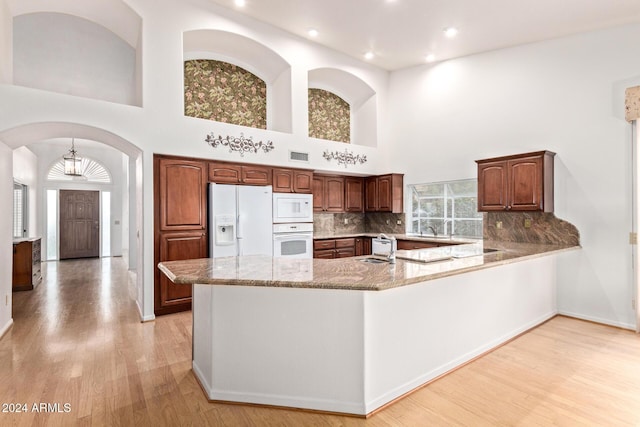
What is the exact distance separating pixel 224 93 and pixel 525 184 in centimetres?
455

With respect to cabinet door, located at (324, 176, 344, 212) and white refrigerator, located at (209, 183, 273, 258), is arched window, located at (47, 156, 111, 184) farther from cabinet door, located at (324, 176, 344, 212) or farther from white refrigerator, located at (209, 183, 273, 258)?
cabinet door, located at (324, 176, 344, 212)

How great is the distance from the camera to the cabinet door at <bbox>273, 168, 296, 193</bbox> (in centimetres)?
525

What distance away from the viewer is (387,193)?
21.0 ft

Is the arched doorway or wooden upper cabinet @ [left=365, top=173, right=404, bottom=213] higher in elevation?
the arched doorway

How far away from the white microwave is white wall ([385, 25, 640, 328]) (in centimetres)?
258

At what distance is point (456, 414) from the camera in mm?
2166

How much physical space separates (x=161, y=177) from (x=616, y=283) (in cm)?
571

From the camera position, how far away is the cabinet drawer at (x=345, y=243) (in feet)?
20.4

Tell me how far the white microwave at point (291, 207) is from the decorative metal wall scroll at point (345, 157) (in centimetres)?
82

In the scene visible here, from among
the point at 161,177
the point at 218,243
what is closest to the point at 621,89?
the point at 218,243

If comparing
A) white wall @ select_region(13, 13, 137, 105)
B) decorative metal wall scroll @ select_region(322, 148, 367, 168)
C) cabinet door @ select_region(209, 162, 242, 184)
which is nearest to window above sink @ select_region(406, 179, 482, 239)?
decorative metal wall scroll @ select_region(322, 148, 367, 168)

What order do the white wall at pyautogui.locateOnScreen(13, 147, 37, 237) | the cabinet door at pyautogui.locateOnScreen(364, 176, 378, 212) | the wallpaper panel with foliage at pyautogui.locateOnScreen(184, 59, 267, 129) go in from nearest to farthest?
1. the wallpaper panel with foliage at pyautogui.locateOnScreen(184, 59, 267, 129)
2. the cabinet door at pyautogui.locateOnScreen(364, 176, 378, 212)
3. the white wall at pyautogui.locateOnScreen(13, 147, 37, 237)

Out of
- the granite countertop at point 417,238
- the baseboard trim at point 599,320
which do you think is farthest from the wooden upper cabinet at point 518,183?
the baseboard trim at point 599,320

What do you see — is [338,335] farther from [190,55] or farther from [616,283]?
[190,55]
